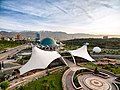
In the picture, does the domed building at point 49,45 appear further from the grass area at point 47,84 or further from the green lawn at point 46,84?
the green lawn at point 46,84

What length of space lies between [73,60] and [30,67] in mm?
10855

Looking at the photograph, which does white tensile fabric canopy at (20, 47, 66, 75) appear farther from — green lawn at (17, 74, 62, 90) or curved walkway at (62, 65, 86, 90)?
curved walkway at (62, 65, 86, 90)

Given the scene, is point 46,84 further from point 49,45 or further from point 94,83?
point 49,45

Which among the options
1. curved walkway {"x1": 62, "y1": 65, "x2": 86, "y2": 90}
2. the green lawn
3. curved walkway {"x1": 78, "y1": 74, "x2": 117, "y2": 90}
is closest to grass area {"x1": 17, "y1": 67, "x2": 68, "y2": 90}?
the green lawn

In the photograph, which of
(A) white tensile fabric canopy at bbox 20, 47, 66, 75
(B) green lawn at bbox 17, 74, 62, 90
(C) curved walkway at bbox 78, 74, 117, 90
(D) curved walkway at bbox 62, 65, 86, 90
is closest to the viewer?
(B) green lawn at bbox 17, 74, 62, 90

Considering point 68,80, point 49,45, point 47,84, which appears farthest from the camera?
point 49,45

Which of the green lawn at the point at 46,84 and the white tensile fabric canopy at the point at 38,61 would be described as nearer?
the green lawn at the point at 46,84

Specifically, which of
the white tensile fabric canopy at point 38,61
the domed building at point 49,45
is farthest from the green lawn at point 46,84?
the domed building at point 49,45

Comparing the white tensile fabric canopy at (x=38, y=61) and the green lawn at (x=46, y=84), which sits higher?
the white tensile fabric canopy at (x=38, y=61)

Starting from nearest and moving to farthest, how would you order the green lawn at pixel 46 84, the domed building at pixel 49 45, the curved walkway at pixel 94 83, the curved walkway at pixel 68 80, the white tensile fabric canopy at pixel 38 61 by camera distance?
the green lawn at pixel 46 84, the curved walkway at pixel 68 80, the curved walkway at pixel 94 83, the white tensile fabric canopy at pixel 38 61, the domed building at pixel 49 45

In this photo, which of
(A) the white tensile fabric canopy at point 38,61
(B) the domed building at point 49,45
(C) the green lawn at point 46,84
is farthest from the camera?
(B) the domed building at point 49,45

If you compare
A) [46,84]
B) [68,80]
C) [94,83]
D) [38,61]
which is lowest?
[94,83]

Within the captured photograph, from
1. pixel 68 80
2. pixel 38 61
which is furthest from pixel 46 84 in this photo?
pixel 38 61

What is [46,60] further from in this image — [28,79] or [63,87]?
[63,87]
